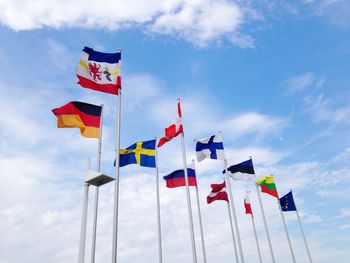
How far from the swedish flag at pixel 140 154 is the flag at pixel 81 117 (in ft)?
23.3

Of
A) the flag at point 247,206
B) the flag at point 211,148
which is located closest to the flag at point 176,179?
the flag at point 211,148

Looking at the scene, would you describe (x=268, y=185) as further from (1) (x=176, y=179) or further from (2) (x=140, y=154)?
(2) (x=140, y=154)

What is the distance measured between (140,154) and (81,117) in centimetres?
816

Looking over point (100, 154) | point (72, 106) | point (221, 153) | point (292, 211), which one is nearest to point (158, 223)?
point (221, 153)

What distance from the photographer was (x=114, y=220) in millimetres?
10297

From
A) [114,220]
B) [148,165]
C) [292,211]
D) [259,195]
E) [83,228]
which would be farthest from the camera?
[292,211]

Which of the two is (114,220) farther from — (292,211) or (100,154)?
(292,211)

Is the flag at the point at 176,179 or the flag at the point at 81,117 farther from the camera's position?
the flag at the point at 176,179

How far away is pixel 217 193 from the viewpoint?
2339 centimetres

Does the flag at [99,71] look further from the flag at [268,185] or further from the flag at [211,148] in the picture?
the flag at [268,185]

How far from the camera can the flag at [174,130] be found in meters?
18.4

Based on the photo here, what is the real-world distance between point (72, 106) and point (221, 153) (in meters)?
11.6

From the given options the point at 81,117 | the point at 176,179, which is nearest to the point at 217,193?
the point at 176,179

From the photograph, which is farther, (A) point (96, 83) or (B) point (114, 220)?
(A) point (96, 83)
